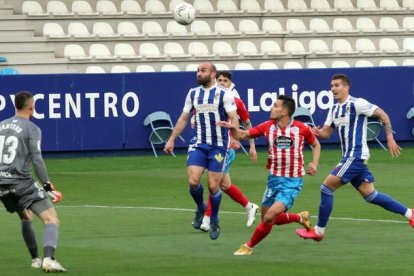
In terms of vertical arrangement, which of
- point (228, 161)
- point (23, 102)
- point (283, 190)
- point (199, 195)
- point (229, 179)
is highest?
point (23, 102)

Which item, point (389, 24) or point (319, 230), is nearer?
point (319, 230)

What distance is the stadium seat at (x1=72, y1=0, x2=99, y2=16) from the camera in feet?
104

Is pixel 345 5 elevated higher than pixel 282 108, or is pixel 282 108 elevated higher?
pixel 345 5

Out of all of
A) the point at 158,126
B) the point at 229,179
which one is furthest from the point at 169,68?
the point at 229,179

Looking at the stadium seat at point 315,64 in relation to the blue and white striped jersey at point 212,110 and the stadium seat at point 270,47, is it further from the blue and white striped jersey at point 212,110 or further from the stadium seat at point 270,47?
the blue and white striped jersey at point 212,110

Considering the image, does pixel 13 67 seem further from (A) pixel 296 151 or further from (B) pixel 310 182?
(A) pixel 296 151

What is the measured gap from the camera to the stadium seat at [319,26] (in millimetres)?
33688

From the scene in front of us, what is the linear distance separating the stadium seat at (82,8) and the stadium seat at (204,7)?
2942 millimetres

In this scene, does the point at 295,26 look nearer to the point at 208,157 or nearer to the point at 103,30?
the point at 103,30

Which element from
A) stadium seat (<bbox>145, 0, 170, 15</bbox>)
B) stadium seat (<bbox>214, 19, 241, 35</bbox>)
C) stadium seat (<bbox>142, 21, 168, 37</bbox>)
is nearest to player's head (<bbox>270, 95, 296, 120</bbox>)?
→ stadium seat (<bbox>142, 21, 168, 37</bbox>)

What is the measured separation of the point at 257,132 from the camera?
1327 centimetres

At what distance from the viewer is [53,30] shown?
30.8 m

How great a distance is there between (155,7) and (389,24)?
695 cm

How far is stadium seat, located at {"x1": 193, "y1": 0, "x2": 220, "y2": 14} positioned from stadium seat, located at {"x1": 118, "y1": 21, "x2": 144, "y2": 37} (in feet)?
A: 7.01
